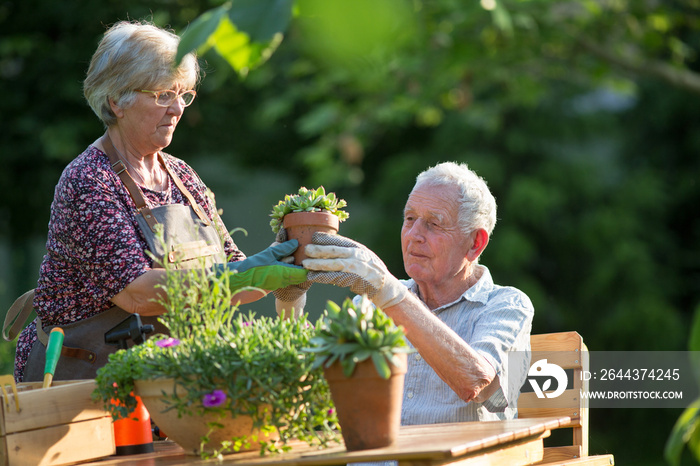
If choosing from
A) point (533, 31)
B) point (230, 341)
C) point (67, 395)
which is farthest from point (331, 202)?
point (533, 31)

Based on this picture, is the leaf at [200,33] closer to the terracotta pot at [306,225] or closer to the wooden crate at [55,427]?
the wooden crate at [55,427]

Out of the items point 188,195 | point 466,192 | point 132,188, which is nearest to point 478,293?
point 466,192

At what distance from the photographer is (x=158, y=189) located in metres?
2.57

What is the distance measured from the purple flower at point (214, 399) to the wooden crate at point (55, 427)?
1.29 ft

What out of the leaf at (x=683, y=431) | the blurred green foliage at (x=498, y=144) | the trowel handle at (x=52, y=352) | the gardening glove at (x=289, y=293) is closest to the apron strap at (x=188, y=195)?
the gardening glove at (x=289, y=293)

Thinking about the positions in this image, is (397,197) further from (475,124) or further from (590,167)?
(590,167)

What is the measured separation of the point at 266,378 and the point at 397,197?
23.2 ft

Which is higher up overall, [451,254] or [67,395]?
[451,254]

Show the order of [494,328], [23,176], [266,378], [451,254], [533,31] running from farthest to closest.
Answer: [23,176], [533,31], [451,254], [494,328], [266,378]

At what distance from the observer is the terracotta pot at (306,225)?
209 centimetres

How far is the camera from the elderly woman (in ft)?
7.39

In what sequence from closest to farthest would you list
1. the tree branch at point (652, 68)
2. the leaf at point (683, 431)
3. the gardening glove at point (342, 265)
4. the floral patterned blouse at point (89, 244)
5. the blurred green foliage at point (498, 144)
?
the leaf at point (683, 431)
the gardening glove at point (342, 265)
the floral patterned blouse at point (89, 244)
the tree branch at point (652, 68)
the blurred green foliage at point (498, 144)

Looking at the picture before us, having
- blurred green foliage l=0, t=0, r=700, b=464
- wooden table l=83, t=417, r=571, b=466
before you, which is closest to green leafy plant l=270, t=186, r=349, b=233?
wooden table l=83, t=417, r=571, b=466

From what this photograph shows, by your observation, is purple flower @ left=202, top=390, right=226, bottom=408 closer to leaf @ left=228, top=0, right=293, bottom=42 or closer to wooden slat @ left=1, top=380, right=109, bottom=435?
wooden slat @ left=1, top=380, right=109, bottom=435
